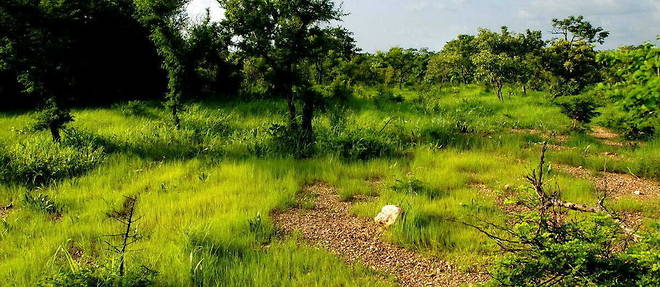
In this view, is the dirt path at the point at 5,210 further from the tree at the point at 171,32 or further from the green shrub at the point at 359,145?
the green shrub at the point at 359,145

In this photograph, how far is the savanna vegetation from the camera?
11.6 ft

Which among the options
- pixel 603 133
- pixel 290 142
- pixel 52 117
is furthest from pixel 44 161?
pixel 603 133

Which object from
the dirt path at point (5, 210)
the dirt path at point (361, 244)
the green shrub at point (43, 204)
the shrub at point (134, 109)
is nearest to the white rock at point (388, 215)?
the dirt path at point (361, 244)

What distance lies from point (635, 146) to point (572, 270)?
8.92m

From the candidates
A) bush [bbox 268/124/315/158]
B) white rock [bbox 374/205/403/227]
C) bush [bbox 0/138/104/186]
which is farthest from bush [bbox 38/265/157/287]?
bush [bbox 268/124/315/158]

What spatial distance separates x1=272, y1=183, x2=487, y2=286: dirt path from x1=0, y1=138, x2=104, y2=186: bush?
162 inches

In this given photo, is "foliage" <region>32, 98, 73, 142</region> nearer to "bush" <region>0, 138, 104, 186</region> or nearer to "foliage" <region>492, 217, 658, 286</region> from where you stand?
"bush" <region>0, 138, 104, 186</region>

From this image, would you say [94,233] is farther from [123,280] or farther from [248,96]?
[248,96]

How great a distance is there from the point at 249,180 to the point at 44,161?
3712 millimetres

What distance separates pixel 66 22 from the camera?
343 inches

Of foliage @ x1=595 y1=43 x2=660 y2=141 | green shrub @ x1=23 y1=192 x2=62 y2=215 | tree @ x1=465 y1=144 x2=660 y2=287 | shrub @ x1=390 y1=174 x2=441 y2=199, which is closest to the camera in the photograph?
tree @ x1=465 y1=144 x2=660 y2=287

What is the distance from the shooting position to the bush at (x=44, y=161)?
7.17m

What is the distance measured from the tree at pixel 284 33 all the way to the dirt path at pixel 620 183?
521 centimetres

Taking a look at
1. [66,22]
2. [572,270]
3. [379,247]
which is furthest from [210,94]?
[572,270]
